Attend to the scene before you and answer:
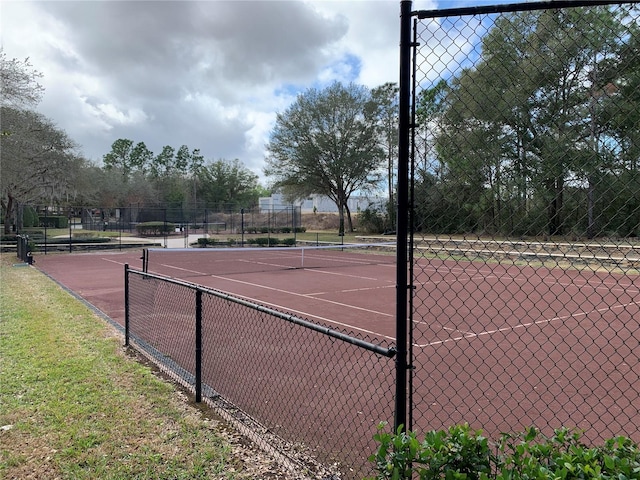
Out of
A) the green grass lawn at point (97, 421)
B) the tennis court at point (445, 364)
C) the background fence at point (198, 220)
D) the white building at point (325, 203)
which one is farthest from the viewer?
the white building at point (325, 203)

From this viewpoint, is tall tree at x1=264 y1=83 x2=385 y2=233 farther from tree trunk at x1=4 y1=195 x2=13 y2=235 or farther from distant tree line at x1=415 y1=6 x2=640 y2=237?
distant tree line at x1=415 y1=6 x2=640 y2=237

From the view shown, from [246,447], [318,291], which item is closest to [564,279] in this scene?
[318,291]

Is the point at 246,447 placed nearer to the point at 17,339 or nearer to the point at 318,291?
the point at 17,339

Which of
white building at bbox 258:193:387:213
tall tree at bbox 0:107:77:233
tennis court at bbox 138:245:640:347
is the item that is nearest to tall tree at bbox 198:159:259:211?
white building at bbox 258:193:387:213

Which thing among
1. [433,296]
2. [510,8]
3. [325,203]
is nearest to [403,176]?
[510,8]

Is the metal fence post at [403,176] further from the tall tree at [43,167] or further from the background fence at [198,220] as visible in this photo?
the background fence at [198,220]

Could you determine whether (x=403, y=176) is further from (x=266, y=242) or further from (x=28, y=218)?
(x=28, y=218)

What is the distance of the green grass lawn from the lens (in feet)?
10.6

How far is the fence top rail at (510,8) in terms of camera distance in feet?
7.31

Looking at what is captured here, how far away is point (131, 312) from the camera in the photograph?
730 cm

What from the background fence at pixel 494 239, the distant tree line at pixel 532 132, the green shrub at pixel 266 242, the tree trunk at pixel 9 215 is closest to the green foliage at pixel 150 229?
the tree trunk at pixel 9 215

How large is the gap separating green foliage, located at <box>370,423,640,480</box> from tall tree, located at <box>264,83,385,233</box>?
134ft

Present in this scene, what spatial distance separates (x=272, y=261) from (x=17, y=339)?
592 inches

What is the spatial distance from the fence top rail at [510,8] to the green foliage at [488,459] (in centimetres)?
190
